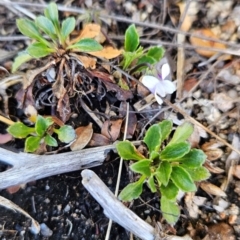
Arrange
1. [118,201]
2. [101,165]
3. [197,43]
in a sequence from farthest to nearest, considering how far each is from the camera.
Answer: [197,43]
[101,165]
[118,201]

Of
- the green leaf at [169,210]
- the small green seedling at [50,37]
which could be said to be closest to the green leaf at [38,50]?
the small green seedling at [50,37]

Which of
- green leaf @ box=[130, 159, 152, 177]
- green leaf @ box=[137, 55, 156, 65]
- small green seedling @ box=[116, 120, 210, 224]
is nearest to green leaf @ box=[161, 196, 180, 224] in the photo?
small green seedling @ box=[116, 120, 210, 224]

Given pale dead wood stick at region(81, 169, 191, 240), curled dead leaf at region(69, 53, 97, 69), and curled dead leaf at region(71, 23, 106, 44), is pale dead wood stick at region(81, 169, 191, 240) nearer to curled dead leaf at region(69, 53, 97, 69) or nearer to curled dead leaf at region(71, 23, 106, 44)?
curled dead leaf at region(69, 53, 97, 69)

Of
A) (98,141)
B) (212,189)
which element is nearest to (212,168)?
(212,189)

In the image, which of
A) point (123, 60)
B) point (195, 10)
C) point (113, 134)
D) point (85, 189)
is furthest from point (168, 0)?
point (85, 189)

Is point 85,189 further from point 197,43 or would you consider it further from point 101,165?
point 197,43

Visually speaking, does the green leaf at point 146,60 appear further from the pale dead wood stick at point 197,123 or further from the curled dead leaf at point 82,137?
the curled dead leaf at point 82,137
